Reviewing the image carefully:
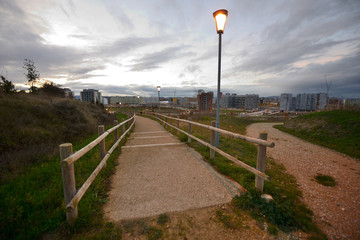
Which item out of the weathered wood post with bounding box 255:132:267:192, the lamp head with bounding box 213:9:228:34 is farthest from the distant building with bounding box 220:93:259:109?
the weathered wood post with bounding box 255:132:267:192

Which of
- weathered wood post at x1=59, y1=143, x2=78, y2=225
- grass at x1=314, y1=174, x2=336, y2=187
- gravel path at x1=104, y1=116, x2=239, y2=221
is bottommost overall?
grass at x1=314, y1=174, x2=336, y2=187

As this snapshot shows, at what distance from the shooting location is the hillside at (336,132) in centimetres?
793

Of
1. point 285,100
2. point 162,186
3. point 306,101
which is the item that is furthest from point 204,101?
point 306,101

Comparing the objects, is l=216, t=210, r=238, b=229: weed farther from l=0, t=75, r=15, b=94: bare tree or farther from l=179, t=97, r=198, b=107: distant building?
l=179, t=97, r=198, b=107: distant building

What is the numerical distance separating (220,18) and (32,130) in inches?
418

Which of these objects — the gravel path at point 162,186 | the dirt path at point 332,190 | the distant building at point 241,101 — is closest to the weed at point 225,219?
the gravel path at point 162,186

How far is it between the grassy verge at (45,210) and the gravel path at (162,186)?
0.79 ft

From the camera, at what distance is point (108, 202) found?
2863mm

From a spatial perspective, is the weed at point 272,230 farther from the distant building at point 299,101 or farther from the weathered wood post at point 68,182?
the distant building at point 299,101

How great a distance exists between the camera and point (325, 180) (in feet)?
14.1

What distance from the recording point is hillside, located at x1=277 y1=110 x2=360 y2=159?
7934mm

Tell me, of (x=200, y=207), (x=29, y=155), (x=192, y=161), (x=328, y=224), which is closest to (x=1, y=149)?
(x=29, y=155)

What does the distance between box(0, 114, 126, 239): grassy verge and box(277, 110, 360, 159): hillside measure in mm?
10332

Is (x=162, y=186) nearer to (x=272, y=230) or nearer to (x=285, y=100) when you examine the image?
(x=272, y=230)
